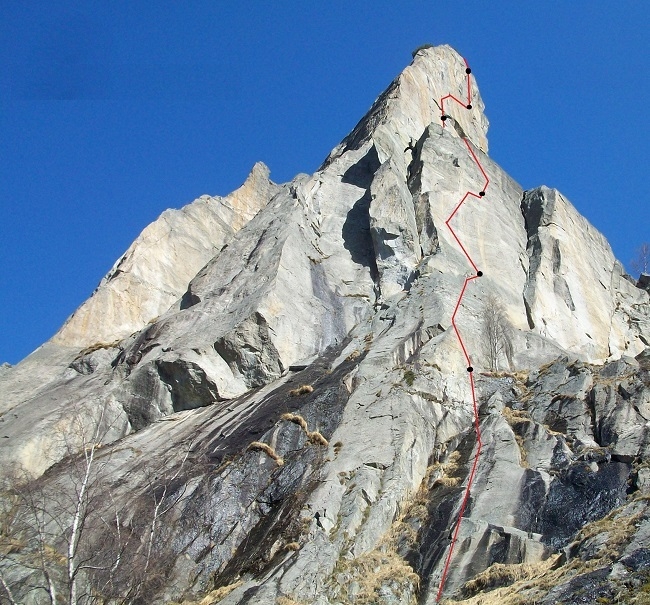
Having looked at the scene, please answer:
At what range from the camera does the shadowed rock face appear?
22.8 metres

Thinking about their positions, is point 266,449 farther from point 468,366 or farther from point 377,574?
point 468,366

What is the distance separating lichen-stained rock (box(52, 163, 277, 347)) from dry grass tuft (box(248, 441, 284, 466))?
16843 millimetres

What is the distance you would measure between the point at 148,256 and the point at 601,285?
24.2 meters

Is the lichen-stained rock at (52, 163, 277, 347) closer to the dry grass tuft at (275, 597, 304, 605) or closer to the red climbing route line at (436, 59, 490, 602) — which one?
the red climbing route line at (436, 59, 490, 602)

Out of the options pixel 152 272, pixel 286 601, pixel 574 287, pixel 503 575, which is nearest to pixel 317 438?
pixel 286 601

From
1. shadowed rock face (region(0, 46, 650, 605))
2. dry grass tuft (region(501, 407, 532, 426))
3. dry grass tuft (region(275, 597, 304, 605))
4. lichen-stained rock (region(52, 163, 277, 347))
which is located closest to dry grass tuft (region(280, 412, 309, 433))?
shadowed rock face (region(0, 46, 650, 605))

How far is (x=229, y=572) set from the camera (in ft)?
78.5

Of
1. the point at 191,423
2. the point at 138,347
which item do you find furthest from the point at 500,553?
the point at 138,347

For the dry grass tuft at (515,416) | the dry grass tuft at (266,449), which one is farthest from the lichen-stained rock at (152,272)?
the dry grass tuft at (515,416)

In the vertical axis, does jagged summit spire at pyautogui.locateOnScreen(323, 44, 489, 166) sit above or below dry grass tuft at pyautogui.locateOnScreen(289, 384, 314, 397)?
above

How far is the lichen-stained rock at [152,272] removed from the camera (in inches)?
1736

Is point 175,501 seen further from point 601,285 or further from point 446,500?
point 601,285

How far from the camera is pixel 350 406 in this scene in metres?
30.0

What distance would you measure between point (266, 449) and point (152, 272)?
73.3 ft
